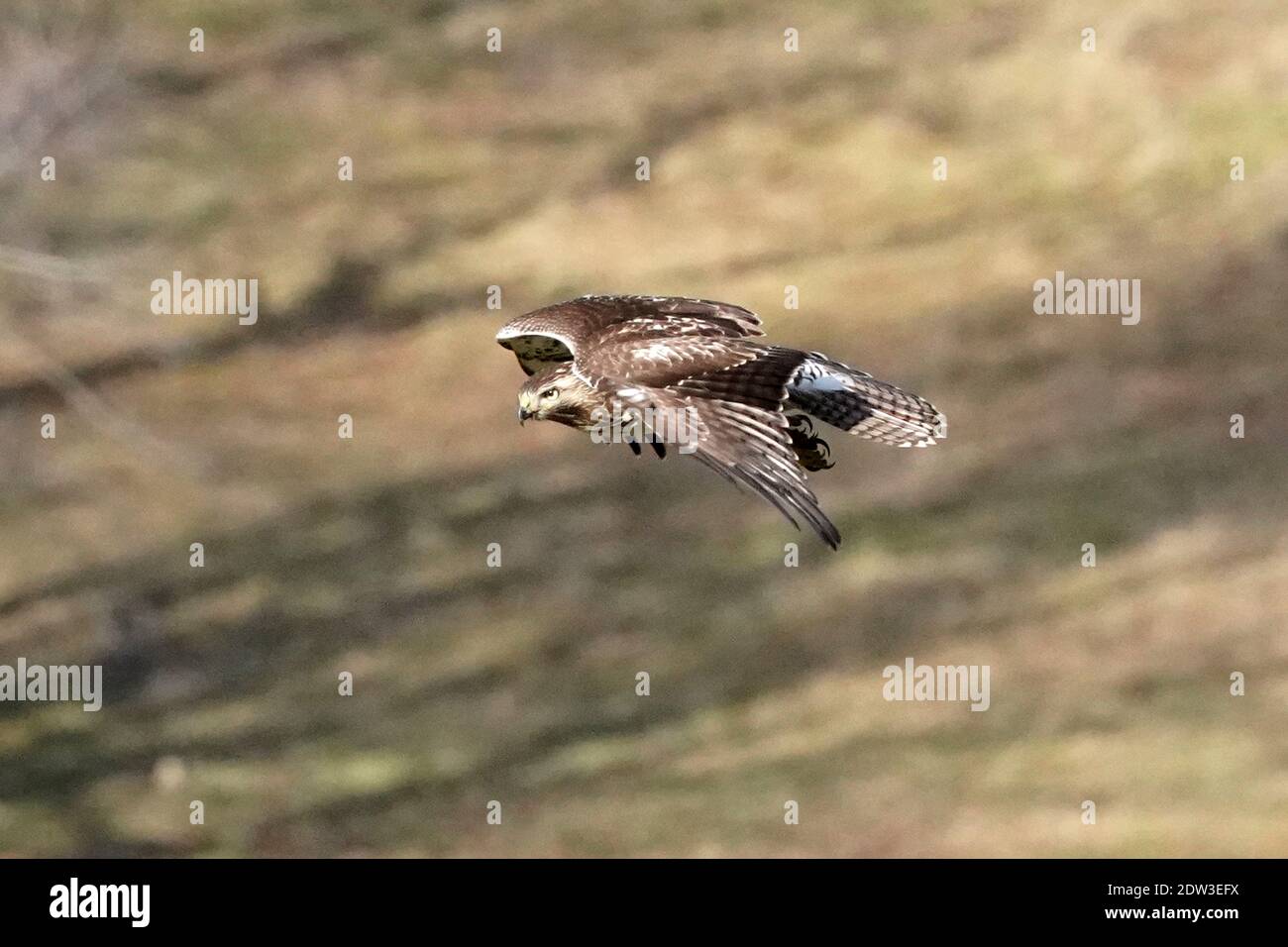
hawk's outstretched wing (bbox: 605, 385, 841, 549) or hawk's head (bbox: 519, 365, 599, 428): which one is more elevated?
hawk's head (bbox: 519, 365, 599, 428)

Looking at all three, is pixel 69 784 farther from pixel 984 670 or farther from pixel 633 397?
pixel 633 397

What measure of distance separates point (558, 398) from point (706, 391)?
114 cm

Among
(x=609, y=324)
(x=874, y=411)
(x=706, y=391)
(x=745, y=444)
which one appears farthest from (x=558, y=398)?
(x=874, y=411)

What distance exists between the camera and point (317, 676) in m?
35.5

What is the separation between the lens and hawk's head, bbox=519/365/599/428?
1080cm

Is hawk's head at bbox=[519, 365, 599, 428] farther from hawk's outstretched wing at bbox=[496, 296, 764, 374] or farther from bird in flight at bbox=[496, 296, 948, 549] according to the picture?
hawk's outstretched wing at bbox=[496, 296, 764, 374]

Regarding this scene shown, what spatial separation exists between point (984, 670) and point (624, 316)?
26.0m

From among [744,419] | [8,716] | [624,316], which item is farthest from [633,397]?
[8,716]

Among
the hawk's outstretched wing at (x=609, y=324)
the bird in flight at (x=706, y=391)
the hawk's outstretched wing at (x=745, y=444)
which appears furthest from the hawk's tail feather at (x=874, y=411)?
the hawk's outstretched wing at (x=745, y=444)

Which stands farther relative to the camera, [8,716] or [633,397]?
[8,716]

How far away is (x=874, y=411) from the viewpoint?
11539 millimetres

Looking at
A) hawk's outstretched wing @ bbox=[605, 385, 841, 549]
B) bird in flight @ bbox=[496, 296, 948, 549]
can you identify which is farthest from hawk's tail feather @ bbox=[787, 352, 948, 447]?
hawk's outstretched wing @ bbox=[605, 385, 841, 549]

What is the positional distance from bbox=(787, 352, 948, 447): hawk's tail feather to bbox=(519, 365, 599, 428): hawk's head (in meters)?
1.47

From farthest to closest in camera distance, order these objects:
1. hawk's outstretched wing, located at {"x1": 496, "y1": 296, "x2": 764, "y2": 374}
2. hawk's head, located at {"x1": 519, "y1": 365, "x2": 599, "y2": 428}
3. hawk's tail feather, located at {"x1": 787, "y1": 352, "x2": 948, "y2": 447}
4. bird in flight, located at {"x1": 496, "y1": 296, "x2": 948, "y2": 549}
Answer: hawk's tail feather, located at {"x1": 787, "y1": 352, "x2": 948, "y2": 447} → hawk's outstretched wing, located at {"x1": 496, "y1": 296, "x2": 764, "y2": 374} → hawk's head, located at {"x1": 519, "y1": 365, "x2": 599, "y2": 428} → bird in flight, located at {"x1": 496, "y1": 296, "x2": 948, "y2": 549}
